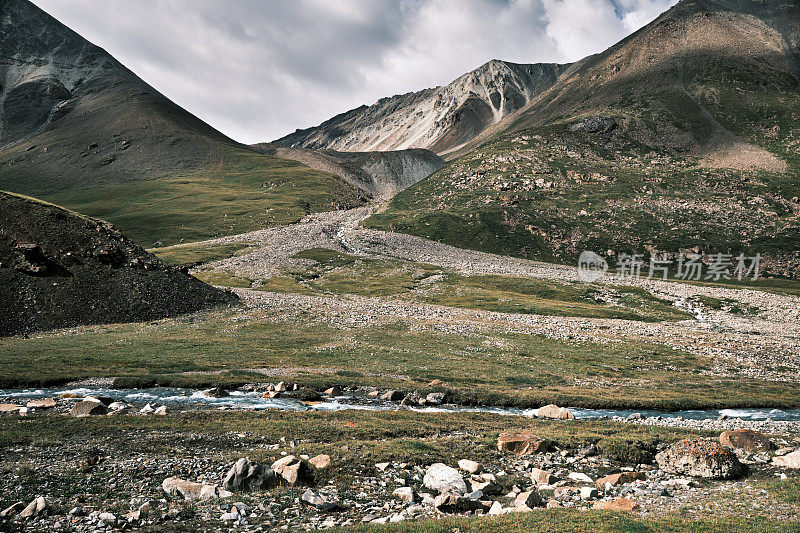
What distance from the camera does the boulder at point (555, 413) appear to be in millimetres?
31391

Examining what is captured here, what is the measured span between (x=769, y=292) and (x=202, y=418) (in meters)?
129

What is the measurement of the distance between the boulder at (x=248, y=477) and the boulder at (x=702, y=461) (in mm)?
19599

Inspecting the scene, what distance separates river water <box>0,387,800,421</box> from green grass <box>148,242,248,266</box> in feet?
305

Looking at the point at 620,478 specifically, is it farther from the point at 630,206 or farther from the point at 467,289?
the point at 630,206

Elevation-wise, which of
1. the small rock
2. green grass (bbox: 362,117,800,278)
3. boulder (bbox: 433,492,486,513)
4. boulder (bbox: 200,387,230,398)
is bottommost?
boulder (bbox: 200,387,230,398)

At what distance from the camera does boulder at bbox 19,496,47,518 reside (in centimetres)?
1410

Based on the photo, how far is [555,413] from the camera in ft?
104

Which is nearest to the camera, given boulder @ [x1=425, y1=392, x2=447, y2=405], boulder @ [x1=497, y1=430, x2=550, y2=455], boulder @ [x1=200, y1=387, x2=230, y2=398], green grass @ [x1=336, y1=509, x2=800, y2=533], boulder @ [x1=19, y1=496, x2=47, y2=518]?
green grass @ [x1=336, y1=509, x2=800, y2=533]

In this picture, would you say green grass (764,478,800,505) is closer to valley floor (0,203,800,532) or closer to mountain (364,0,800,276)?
valley floor (0,203,800,532)

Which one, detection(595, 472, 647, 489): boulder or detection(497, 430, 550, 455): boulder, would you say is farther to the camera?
detection(497, 430, 550, 455): boulder

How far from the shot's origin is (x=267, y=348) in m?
49.7

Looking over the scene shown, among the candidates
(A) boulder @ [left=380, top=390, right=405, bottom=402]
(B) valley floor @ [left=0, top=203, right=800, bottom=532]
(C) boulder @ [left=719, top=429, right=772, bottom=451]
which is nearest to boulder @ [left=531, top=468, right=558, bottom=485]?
(B) valley floor @ [left=0, top=203, right=800, bottom=532]

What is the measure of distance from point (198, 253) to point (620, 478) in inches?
5372

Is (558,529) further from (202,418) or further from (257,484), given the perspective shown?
(202,418)
